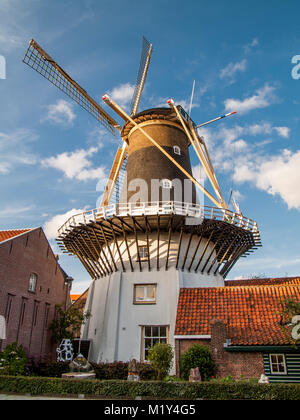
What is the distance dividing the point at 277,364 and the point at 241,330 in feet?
5.43

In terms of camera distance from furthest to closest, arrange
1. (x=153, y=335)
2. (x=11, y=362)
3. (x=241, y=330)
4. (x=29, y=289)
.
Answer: (x=29, y=289) < (x=153, y=335) < (x=241, y=330) < (x=11, y=362)

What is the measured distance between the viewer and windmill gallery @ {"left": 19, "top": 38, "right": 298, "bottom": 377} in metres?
13.5

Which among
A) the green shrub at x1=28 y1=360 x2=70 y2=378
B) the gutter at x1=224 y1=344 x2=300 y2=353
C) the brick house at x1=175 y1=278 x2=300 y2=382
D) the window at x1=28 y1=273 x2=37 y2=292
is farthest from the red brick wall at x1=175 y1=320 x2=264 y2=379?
the window at x1=28 y1=273 x2=37 y2=292

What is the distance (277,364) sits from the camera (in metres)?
11.9

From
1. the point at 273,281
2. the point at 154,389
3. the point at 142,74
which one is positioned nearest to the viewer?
the point at 154,389

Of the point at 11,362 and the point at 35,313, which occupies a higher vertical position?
the point at 35,313

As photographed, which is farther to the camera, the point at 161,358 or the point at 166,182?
the point at 166,182

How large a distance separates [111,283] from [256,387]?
10064 millimetres

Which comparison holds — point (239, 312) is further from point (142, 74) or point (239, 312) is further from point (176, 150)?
point (142, 74)

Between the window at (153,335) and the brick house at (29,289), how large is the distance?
5264mm

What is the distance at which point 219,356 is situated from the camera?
40.5 feet

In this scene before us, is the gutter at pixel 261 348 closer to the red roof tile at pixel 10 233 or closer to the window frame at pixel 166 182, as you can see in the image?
the window frame at pixel 166 182

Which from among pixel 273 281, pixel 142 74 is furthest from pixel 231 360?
pixel 142 74
